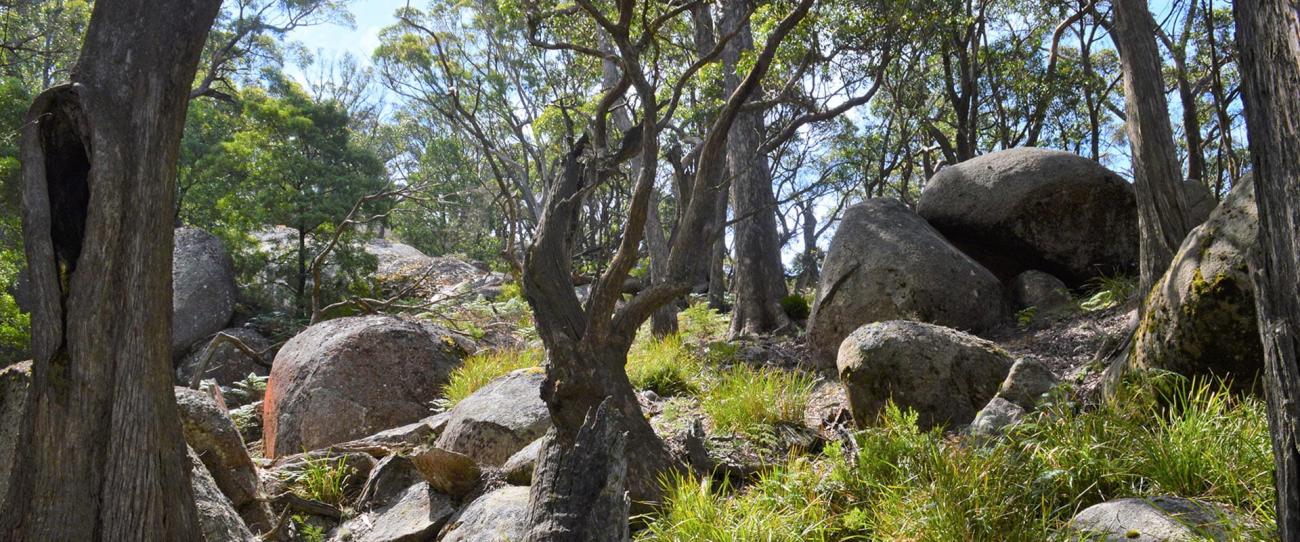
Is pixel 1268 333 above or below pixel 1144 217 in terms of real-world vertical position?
below

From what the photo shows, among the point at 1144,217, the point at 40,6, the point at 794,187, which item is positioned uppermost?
the point at 40,6

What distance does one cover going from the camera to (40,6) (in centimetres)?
1820

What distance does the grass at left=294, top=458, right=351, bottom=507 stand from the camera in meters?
6.88

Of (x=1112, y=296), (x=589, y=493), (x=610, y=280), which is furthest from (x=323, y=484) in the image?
(x=1112, y=296)

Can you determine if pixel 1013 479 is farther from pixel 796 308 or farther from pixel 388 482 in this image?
pixel 796 308

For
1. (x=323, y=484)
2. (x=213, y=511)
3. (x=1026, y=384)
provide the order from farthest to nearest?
(x=323, y=484) → (x=1026, y=384) → (x=213, y=511)

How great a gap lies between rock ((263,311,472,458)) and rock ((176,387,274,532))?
216 cm

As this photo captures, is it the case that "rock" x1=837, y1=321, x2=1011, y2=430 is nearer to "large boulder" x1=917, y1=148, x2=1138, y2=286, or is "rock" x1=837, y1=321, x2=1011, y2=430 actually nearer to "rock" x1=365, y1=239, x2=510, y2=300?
"large boulder" x1=917, y1=148, x2=1138, y2=286

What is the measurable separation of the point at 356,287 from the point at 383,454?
395 inches

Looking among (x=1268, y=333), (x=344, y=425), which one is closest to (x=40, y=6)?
(x=344, y=425)

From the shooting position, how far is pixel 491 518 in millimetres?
5617

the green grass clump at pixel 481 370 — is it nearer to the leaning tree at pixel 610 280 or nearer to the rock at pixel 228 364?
the leaning tree at pixel 610 280

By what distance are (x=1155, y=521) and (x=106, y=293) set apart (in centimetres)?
495

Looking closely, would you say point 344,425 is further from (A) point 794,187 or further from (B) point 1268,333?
(A) point 794,187
